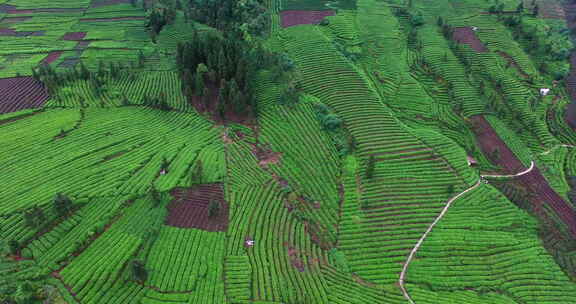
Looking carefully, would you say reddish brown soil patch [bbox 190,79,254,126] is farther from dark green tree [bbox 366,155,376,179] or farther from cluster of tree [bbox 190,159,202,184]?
dark green tree [bbox 366,155,376,179]

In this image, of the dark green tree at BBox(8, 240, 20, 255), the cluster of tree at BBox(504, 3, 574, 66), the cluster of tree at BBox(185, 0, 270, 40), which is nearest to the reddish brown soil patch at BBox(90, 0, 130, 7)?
the cluster of tree at BBox(185, 0, 270, 40)

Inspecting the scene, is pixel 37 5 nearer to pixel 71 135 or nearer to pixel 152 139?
pixel 71 135

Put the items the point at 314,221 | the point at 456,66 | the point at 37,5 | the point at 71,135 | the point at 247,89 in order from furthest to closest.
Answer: the point at 37,5, the point at 456,66, the point at 247,89, the point at 71,135, the point at 314,221

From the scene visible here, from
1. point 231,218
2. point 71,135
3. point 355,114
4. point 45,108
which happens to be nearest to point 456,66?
point 355,114

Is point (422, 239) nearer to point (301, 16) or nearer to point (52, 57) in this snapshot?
point (301, 16)

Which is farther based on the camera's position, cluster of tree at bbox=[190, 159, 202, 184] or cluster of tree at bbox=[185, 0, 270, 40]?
cluster of tree at bbox=[185, 0, 270, 40]

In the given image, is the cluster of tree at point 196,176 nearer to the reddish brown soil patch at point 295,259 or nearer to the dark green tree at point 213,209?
the dark green tree at point 213,209
